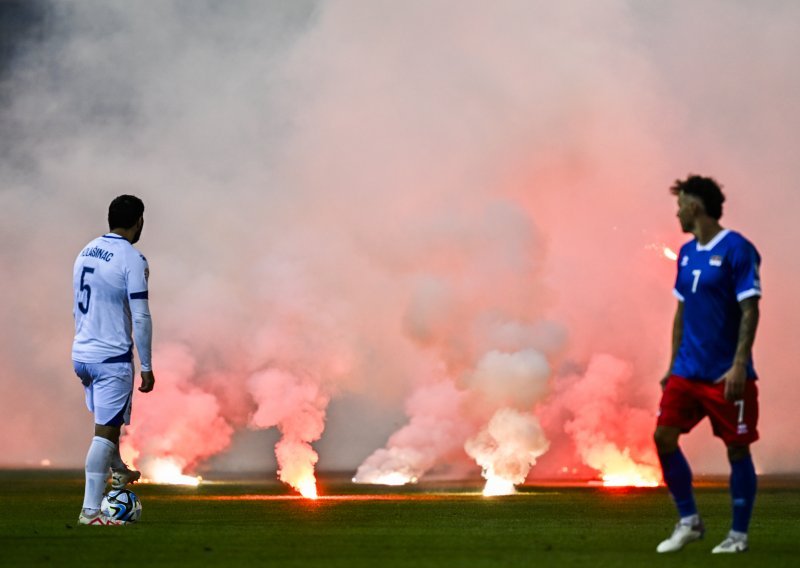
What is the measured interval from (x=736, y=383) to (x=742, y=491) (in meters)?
1.01

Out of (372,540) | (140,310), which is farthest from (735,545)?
(140,310)

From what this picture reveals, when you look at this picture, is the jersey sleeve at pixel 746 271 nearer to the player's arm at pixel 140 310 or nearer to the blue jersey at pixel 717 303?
the blue jersey at pixel 717 303

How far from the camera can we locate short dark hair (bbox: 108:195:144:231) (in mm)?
13539

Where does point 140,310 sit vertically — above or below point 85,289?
below

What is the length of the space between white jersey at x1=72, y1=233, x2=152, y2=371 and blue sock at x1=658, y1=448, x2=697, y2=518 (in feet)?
16.9

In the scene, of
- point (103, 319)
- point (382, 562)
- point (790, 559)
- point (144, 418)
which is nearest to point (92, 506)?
point (103, 319)

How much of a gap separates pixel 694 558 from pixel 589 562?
36.0 inches

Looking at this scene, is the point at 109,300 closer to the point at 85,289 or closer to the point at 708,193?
the point at 85,289

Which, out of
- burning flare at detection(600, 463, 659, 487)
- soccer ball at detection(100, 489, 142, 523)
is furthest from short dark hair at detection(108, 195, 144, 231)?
burning flare at detection(600, 463, 659, 487)

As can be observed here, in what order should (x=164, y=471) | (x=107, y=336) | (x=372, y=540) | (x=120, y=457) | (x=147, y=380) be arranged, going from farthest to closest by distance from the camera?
(x=164, y=471)
(x=120, y=457)
(x=107, y=336)
(x=147, y=380)
(x=372, y=540)

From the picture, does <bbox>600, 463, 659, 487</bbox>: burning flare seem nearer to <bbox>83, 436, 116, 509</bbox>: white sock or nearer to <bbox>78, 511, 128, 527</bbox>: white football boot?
<bbox>78, 511, 128, 527</bbox>: white football boot

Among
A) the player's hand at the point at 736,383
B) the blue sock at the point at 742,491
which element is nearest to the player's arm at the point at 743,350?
the player's hand at the point at 736,383

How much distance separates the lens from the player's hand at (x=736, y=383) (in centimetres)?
1016

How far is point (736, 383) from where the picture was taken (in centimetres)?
1016
